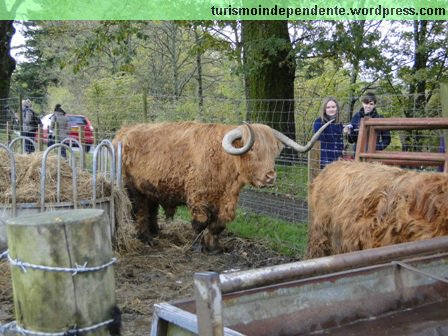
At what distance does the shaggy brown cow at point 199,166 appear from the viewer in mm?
7195

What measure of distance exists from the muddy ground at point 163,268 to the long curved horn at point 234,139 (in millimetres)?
1304

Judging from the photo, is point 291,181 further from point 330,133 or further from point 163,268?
point 163,268

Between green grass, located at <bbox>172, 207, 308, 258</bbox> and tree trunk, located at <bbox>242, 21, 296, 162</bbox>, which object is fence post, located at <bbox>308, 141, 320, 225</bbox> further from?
tree trunk, located at <bbox>242, 21, 296, 162</bbox>

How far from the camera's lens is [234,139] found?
7.23 metres

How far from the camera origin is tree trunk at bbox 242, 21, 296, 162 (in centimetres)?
1182

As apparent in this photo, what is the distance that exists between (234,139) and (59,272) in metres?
5.11

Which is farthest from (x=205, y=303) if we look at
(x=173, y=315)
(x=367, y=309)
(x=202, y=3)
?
(x=202, y=3)

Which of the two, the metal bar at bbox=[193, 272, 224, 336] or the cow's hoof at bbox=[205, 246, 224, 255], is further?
the cow's hoof at bbox=[205, 246, 224, 255]

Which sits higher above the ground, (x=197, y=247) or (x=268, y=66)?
(x=268, y=66)

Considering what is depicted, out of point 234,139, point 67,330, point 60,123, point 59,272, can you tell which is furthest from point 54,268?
point 60,123

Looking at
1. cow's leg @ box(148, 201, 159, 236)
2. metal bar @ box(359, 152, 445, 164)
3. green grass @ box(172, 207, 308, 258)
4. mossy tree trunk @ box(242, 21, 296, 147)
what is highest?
mossy tree trunk @ box(242, 21, 296, 147)

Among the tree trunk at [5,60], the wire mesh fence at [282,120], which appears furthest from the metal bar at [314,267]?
the tree trunk at [5,60]

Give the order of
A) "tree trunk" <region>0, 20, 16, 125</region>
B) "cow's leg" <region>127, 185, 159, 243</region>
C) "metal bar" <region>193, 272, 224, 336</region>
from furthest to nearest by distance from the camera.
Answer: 1. "tree trunk" <region>0, 20, 16, 125</region>
2. "cow's leg" <region>127, 185, 159, 243</region>
3. "metal bar" <region>193, 272, 224, 336</region>

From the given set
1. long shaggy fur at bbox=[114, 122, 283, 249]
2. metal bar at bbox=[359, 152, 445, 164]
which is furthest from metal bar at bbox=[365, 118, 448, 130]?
long shaggy fur at bbox=[114, 122, 283, 249]
